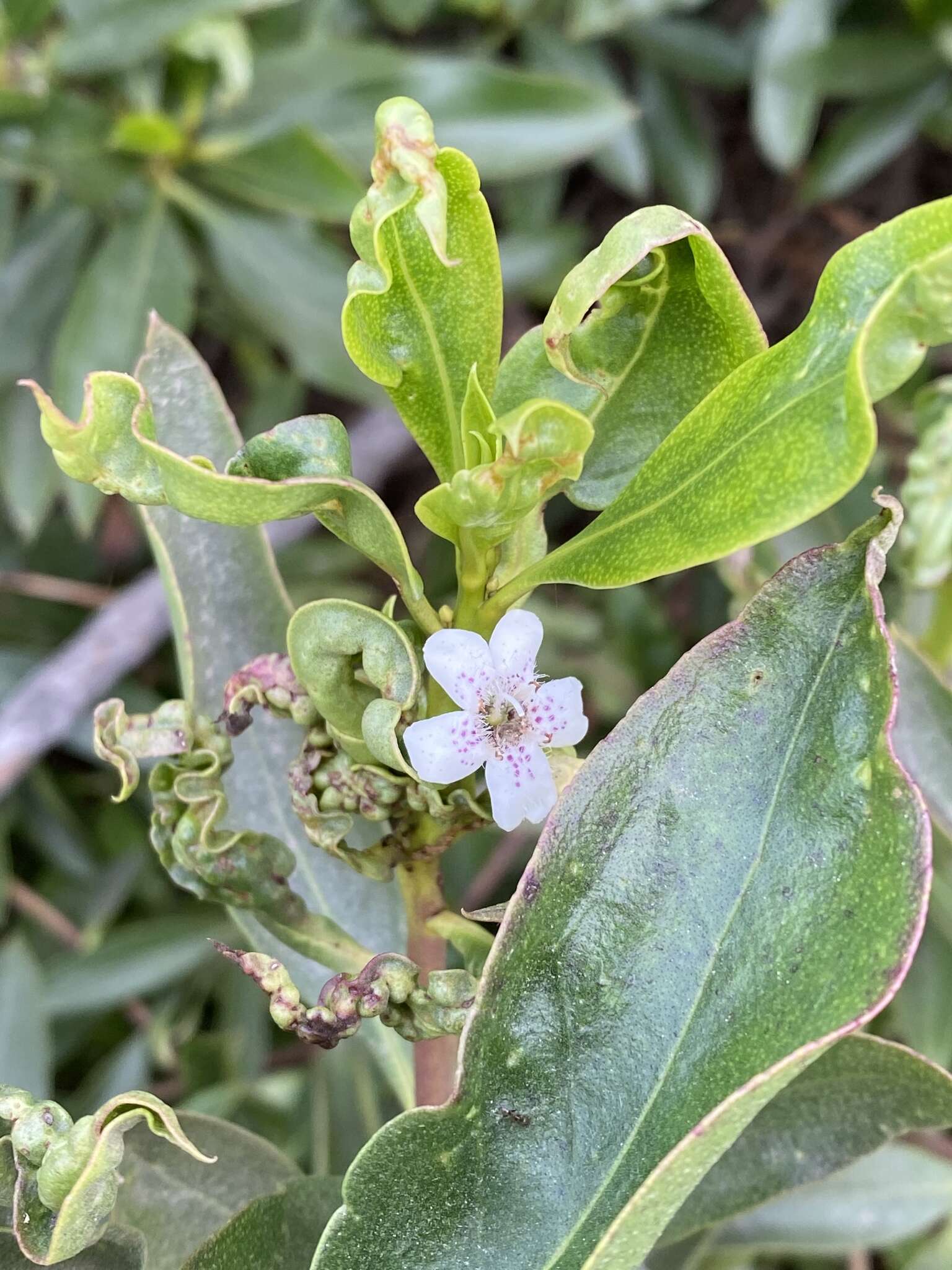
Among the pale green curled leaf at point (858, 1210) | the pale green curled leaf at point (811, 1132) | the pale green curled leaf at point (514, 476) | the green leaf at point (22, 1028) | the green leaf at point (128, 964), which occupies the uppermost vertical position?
the pale green curled leaf at point (514, 476)

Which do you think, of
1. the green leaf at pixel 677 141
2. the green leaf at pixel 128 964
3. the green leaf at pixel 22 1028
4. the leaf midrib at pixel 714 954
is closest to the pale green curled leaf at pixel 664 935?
the leaf midrib at pixel 714 954

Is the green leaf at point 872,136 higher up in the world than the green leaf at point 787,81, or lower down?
lower down

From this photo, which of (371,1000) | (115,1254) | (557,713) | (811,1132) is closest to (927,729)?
(811,1132)

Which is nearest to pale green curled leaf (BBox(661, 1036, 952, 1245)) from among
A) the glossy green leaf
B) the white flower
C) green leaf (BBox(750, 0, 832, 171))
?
the white flower

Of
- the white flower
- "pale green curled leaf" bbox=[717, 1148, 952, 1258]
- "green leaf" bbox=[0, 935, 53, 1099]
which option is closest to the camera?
the white flower

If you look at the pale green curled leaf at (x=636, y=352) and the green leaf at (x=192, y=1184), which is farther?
the green leaf at (x=192, y=1184)

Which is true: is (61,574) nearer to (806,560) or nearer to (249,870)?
(249,870)

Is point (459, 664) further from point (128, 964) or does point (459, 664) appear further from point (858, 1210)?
point (128, 964)

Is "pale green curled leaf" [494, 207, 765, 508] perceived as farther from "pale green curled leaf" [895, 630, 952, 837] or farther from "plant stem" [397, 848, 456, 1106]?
"pale green curled leaf" [895, 630, 952, 837]

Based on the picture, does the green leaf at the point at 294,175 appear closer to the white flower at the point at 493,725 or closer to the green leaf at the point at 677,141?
the green leaf at the point at 677,141
